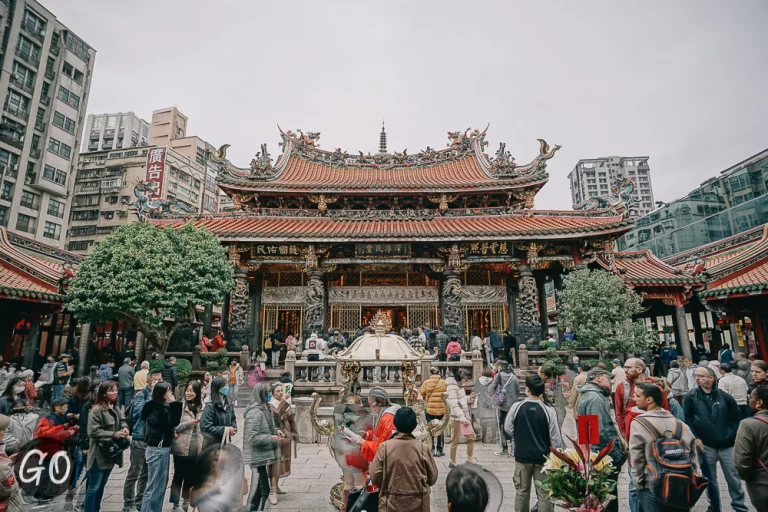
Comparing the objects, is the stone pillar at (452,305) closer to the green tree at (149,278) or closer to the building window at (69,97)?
the green tree at (149,278)

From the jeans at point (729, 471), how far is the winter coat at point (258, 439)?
493cm

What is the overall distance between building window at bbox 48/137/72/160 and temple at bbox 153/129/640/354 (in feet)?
91.3

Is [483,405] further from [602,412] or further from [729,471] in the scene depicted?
[729,471]

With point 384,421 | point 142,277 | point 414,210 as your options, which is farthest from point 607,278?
point 142,277

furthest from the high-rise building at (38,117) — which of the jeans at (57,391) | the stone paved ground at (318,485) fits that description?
the stone paved ground at (318,485)

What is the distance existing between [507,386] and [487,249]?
8943mm

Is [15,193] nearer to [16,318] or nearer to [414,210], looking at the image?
[16,318]

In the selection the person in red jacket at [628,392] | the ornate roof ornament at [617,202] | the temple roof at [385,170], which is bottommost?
the person in red jacket at [628,392]

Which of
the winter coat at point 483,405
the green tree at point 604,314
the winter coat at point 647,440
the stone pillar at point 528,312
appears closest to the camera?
the winter coat at point 647,440

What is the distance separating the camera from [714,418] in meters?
4.45

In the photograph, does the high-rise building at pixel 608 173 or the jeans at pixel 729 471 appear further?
the high-rise building at pixel 608 173

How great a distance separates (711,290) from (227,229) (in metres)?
16.9

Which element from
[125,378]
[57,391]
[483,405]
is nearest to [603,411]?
[483,405]

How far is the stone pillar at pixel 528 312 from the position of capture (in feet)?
48.6
